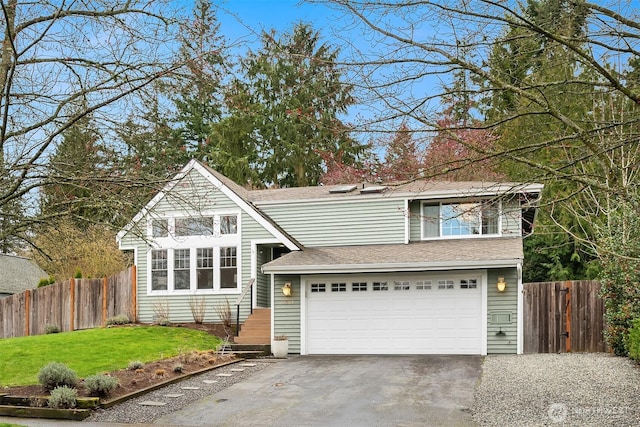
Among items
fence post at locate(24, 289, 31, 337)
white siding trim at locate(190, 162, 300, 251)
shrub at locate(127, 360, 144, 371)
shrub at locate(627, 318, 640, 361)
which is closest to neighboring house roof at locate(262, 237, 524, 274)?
white siding trim at locate(190, 162, 300, 251)

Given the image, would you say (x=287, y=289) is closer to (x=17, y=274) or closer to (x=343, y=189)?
(x=343, y=189)

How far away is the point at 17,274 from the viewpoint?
36281 mm

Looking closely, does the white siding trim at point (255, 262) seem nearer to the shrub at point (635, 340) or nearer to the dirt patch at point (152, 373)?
the dirt patch at point (152, 373)

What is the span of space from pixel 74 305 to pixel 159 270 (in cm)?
347

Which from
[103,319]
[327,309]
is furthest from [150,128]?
[103,319]

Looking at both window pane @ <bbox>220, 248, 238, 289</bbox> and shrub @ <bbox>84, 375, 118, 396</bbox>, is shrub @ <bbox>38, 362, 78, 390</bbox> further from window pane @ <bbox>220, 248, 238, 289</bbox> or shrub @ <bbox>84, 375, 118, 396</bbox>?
window pane @ <bbox>220, 248, 238, 289</bbox>

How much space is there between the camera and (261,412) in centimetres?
1091

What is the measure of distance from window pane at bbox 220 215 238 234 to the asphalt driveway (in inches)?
210

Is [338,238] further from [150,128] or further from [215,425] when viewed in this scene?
[150,128]

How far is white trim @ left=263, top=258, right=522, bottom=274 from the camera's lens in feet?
52.2

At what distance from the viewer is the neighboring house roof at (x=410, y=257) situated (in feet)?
52.8

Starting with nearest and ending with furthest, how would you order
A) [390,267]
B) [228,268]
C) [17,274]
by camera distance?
[390,267] < [228,268] < [17,274]

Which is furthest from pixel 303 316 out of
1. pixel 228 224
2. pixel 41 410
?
pixel 41 410

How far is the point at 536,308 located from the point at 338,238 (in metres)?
5.81
